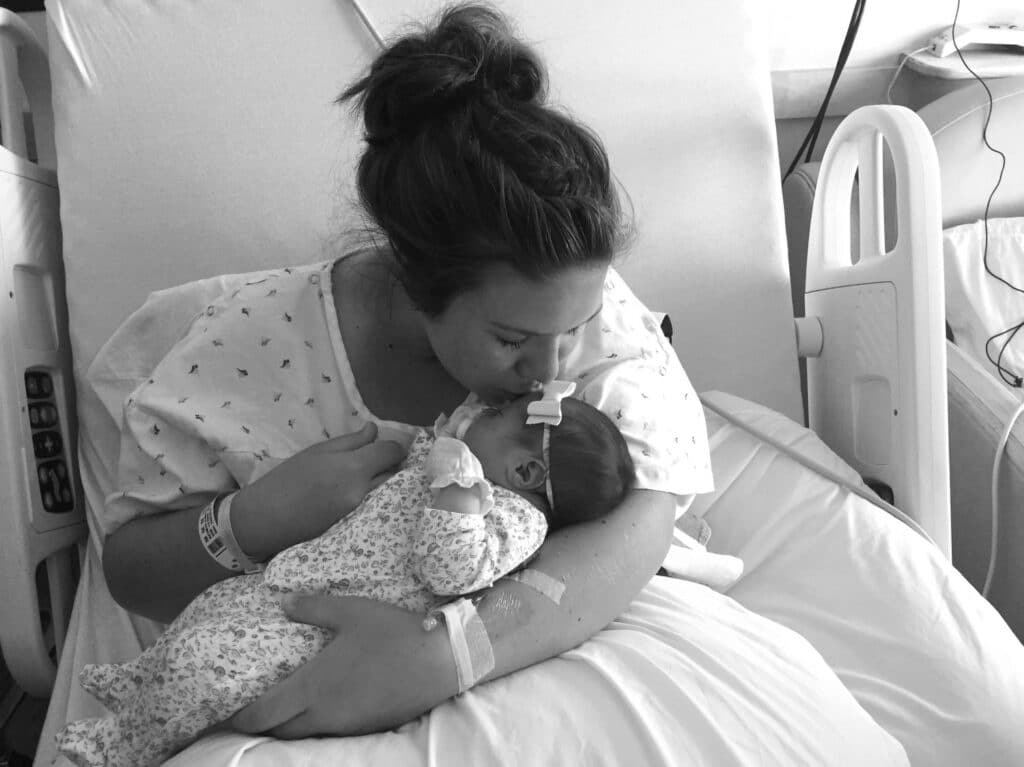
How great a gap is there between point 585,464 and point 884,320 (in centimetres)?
74

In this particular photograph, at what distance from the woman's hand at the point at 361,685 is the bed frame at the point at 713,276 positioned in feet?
2.25

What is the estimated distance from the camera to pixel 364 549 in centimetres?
115

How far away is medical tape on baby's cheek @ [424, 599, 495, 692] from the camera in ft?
3.51

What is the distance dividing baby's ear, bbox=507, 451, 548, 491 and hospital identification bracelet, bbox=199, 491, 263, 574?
360 mm

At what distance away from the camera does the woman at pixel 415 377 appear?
43.6 inches

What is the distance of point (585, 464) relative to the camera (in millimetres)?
1235

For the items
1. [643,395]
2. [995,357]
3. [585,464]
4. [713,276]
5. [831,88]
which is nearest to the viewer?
[585,464]

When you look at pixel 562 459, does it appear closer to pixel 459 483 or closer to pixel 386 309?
pixel 459 483

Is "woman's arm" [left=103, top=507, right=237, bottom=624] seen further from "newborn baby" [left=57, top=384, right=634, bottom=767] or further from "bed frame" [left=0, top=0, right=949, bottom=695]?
"bed frame" [left=0, top=0, right=949, bottom=695]

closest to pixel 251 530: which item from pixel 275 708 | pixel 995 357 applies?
pixel 275 708

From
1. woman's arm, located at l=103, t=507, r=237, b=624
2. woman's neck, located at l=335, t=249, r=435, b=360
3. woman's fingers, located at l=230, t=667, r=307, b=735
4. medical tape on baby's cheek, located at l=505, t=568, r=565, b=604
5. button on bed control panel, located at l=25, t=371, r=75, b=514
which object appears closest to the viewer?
woman's fingers, located at l=230, t=667, r=307, b=735

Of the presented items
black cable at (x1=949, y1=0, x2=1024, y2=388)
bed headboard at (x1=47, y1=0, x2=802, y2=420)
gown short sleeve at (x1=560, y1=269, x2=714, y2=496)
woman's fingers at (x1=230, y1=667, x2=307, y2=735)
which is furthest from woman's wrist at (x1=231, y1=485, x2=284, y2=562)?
black cable at (x1=949, y1=0, x2=1024, y2=388)

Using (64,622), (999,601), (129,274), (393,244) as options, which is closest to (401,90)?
(393,244)

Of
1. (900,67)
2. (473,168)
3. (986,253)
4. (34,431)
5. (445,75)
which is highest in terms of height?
(900,67)
